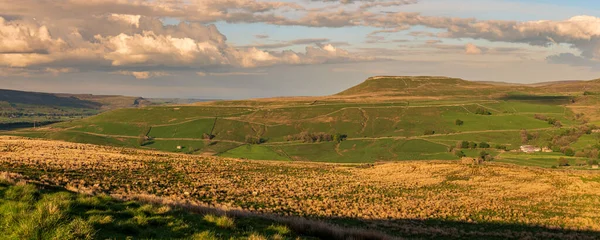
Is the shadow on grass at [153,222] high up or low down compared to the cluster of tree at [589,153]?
up

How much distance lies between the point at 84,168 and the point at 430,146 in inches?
5952

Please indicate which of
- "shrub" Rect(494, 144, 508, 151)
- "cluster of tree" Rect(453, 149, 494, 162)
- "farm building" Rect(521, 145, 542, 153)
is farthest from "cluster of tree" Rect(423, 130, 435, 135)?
"farm building" Rect(521, 145, 542, 153)

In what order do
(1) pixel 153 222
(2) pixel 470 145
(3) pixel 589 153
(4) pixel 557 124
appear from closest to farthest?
(1) pixel 153 222 → (3) pixel 589 153 → (2) pixel 470 145 → (4) pixel 557 124

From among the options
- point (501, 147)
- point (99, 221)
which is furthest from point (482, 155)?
point (99, 221)

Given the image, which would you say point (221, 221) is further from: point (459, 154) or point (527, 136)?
point (527, 136)

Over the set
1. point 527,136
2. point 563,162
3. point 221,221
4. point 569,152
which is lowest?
point 563,162

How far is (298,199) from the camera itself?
128 ft

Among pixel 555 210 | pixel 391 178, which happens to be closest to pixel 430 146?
pixel 391 178

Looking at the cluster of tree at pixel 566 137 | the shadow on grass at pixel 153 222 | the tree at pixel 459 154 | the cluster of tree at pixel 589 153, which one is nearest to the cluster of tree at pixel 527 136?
the cluster of tree at pixel 566 137

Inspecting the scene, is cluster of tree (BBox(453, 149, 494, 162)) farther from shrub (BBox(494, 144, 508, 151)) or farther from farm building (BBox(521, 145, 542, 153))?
shrub (BBox(494, 144, 508, 151))

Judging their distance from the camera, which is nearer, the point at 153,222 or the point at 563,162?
the point at 153,222

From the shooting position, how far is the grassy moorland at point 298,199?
17016 millimetres

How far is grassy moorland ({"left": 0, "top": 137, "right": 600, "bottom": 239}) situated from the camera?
670 inches

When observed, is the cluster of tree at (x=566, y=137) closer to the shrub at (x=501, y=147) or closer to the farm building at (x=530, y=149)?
the farm building at (x=530, y=149)
